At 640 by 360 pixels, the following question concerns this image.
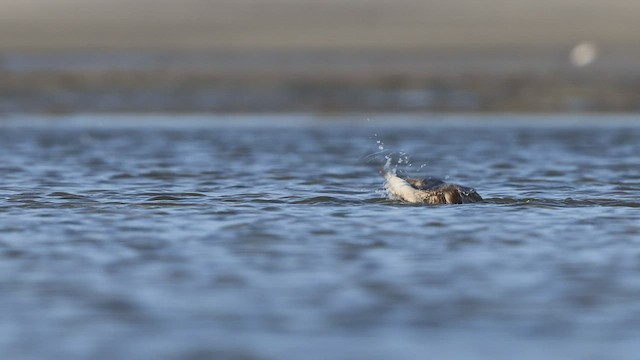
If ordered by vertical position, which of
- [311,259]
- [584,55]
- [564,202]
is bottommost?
[311,259]

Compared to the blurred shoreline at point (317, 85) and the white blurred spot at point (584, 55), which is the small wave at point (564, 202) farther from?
the white blurred spot at point (584, 55)

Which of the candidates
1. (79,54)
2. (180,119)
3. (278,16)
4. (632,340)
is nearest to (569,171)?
(632,340)

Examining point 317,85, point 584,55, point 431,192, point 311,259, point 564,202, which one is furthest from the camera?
point 584,55

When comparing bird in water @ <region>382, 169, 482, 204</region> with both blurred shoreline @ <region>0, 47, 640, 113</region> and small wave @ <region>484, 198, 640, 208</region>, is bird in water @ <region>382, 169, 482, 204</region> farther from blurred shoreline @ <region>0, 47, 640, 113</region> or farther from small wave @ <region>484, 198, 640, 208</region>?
blurred shoreline @ <region>0, 47, 640, 113</region>

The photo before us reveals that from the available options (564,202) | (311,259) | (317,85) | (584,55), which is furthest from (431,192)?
(584,55)

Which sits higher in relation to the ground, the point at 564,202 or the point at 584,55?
the point at 584,55

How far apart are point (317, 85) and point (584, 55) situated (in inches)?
570

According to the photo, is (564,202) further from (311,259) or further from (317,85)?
(317,85)

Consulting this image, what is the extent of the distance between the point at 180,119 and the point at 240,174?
10.4 meters

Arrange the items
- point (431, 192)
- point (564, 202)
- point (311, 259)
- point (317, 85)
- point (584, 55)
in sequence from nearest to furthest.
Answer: point (311, 259) < point (431, 192) < point (564, 202) < point (317, 85) < point (584, 55)

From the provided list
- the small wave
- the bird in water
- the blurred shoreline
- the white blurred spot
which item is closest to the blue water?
the small wave

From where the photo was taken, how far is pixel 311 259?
985 centimetres

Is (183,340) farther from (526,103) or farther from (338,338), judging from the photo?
(526,103)

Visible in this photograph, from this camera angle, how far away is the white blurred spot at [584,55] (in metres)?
44.3
